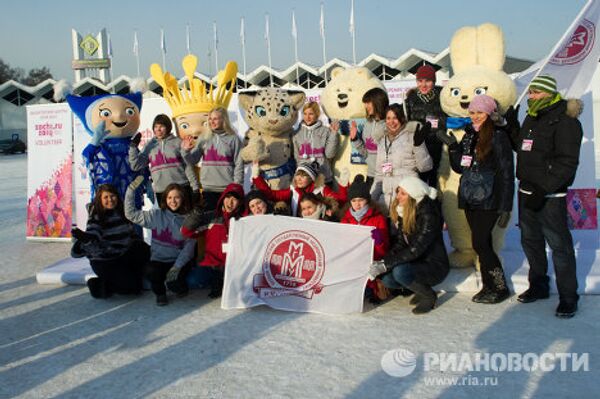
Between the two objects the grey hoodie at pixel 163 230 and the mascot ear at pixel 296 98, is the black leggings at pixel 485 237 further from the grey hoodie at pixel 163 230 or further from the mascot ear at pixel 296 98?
the grey hoodie at pixel 163 230

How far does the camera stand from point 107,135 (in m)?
5.27

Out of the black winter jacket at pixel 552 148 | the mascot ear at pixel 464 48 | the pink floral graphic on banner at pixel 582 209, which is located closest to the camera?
the black winter jacket at pixel 552 148

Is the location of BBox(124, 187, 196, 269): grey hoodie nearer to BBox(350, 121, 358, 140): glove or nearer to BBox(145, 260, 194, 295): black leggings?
BBox(145, 260, 194, 295): black leggings

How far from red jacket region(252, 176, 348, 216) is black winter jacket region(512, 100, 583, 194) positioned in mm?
1514

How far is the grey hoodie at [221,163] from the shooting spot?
4.88 metres

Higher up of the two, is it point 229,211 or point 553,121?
point 553,121

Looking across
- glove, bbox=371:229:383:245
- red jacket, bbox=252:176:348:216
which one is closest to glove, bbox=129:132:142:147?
red jacket, bbox=252:176:348:216

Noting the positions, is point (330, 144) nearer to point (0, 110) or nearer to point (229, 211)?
point (229, 211)

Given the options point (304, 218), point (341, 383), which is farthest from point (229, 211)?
point (341, 383)

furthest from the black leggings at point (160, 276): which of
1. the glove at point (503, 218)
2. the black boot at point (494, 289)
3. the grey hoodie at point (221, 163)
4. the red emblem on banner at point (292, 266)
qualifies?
the glove at point (503, 218)

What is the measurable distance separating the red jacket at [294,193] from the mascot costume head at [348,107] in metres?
0.61

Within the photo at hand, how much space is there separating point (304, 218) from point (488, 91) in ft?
6.34

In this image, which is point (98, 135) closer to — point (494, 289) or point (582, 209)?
point (494, 289)

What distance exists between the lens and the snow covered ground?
2.72 metres
